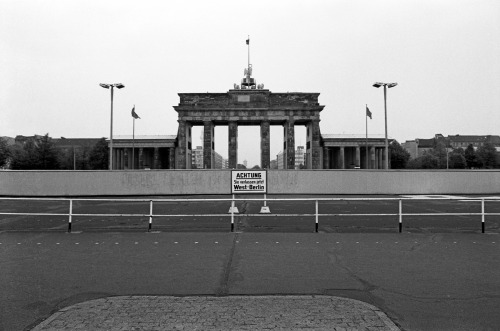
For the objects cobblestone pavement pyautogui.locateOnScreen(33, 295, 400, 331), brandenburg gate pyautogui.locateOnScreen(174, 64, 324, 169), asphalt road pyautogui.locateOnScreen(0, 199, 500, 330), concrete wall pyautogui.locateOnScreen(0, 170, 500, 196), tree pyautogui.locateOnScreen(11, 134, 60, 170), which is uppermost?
brandenburg gate pyautogui.locateOnScreen(174, 64, 324, 169)

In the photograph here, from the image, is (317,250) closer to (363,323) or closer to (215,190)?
(363,323)

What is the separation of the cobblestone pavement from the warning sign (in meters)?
9.53

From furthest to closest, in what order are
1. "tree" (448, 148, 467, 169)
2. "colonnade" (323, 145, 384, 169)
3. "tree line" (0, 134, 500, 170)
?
"tree" (448, 148, 467, 169)
"colonnade" (323, 145, 384, 169)
"tree line" (0, 134, 500, 170)

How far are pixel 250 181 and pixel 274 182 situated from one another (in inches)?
609

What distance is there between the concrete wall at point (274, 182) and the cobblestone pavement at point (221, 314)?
24.7 meters

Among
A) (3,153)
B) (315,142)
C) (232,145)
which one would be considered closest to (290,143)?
(315,142)

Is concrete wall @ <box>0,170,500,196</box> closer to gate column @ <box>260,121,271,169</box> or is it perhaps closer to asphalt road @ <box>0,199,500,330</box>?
asphalt road @ <box>0,199,500,330</box>

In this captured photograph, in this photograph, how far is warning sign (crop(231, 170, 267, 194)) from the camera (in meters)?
14.6

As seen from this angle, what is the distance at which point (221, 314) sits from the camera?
14.6 feet

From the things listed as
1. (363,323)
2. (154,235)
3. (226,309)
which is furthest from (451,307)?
(154,235)

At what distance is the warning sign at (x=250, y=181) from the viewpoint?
574 inches

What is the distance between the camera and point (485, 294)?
5.31 m

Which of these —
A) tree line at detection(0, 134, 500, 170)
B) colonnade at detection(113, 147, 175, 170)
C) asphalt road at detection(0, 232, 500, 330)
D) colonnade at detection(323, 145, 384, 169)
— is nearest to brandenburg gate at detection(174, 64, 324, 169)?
colonnade at detection(113, 147, 175, 170)

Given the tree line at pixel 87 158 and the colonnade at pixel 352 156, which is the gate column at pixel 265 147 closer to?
the colonnade at pixel 352 156
